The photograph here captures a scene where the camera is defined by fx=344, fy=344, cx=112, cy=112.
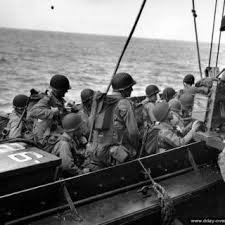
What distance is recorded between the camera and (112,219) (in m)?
3.23

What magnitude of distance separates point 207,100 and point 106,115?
1.25 m

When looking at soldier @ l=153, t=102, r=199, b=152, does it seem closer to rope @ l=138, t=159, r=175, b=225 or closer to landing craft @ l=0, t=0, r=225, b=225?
landing craft @ l=0, t=0, r=225, b=225

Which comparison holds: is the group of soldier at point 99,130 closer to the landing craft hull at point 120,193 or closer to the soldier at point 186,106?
the soldier at point 186,106

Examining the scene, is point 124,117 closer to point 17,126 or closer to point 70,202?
point 70,202

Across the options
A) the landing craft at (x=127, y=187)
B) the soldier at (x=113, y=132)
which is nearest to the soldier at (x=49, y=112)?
the soldier at (x=113, y=132)

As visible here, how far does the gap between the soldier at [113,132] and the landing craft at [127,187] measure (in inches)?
13.5

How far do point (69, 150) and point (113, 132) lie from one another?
57 cm

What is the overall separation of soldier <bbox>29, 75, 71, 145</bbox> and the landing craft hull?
3.78 ft

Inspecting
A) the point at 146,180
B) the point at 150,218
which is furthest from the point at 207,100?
the point at 150,218

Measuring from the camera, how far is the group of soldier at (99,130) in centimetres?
404

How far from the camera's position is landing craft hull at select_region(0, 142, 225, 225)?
307 centimetres

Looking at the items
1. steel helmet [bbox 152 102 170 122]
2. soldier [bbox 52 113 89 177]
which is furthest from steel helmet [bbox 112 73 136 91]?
soldier [bbox 52 113 89 177]

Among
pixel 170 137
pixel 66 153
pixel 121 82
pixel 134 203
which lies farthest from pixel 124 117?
pixel 134 203

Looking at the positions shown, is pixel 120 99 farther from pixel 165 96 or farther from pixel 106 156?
pixel 165 96
